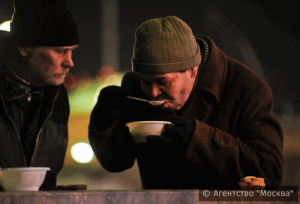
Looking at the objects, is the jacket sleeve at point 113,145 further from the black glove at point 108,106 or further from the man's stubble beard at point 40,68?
the man's stubble beard at point 40,68

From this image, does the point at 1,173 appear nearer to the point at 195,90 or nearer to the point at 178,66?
the point at 178,66

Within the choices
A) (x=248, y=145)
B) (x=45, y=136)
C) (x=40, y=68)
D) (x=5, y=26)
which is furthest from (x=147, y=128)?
(x=5, y=26)

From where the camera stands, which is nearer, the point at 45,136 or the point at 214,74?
the point at 214,74

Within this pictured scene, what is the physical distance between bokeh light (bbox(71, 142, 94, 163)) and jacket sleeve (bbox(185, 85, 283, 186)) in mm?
5364

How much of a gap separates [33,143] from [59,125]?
0.22 meters

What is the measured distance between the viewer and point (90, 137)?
2164 millimetres

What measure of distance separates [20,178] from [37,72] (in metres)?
1.07

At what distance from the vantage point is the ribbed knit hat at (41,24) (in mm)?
2293

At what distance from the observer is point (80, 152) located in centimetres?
714

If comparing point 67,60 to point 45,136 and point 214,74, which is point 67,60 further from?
point 214,74

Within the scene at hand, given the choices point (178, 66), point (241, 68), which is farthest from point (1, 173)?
point (241, 68)

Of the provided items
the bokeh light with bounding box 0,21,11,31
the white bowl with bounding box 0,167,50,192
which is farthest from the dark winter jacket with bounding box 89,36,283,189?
the bokeh light with bounding box 0,21,11,31

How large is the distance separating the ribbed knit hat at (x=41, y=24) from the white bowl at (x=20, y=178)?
109 centimetres

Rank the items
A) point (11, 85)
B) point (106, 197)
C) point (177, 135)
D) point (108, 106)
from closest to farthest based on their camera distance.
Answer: point (106, 197) → point (177, 135) → point (108, 106) → point (11, 85)
